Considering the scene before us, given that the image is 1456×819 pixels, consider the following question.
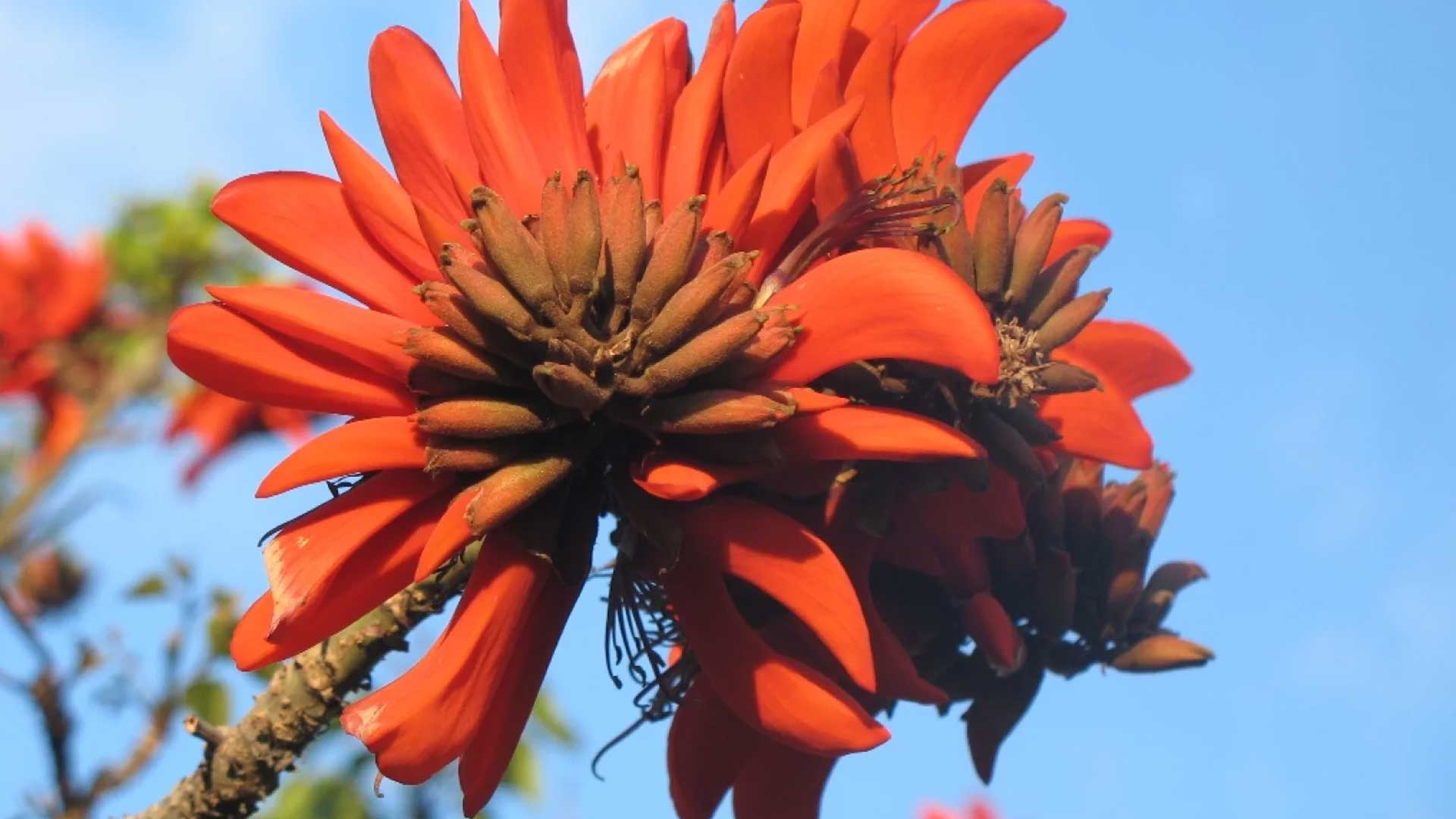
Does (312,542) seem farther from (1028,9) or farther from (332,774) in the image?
(332,774)

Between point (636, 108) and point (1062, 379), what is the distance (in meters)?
0.58

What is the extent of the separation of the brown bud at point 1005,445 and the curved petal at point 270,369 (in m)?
0.61

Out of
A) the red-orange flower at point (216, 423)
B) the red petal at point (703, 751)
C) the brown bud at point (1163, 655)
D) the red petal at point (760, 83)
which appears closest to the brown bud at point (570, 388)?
the red petal at point (760, 83)

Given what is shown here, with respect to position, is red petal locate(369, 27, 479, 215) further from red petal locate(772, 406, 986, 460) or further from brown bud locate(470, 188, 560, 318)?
red petal locate(772, 406, 986, 460)

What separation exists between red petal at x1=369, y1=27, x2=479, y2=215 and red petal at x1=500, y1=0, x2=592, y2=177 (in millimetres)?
83

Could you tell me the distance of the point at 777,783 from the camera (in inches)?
73.9

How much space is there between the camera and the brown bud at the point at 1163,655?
216cm

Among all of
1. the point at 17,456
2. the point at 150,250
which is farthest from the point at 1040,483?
the point at 150,250

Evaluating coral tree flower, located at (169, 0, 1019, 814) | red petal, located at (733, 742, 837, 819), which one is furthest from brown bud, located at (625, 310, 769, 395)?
red petal, located at (733, 742, 837, 819)

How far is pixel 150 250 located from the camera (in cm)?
553

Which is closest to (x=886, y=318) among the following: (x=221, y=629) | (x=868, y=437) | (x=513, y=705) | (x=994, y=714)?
(x=868, y=437)

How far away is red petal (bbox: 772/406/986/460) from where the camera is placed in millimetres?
1461

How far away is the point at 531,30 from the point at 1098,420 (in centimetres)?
82

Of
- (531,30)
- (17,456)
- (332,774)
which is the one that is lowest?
(332,774)
